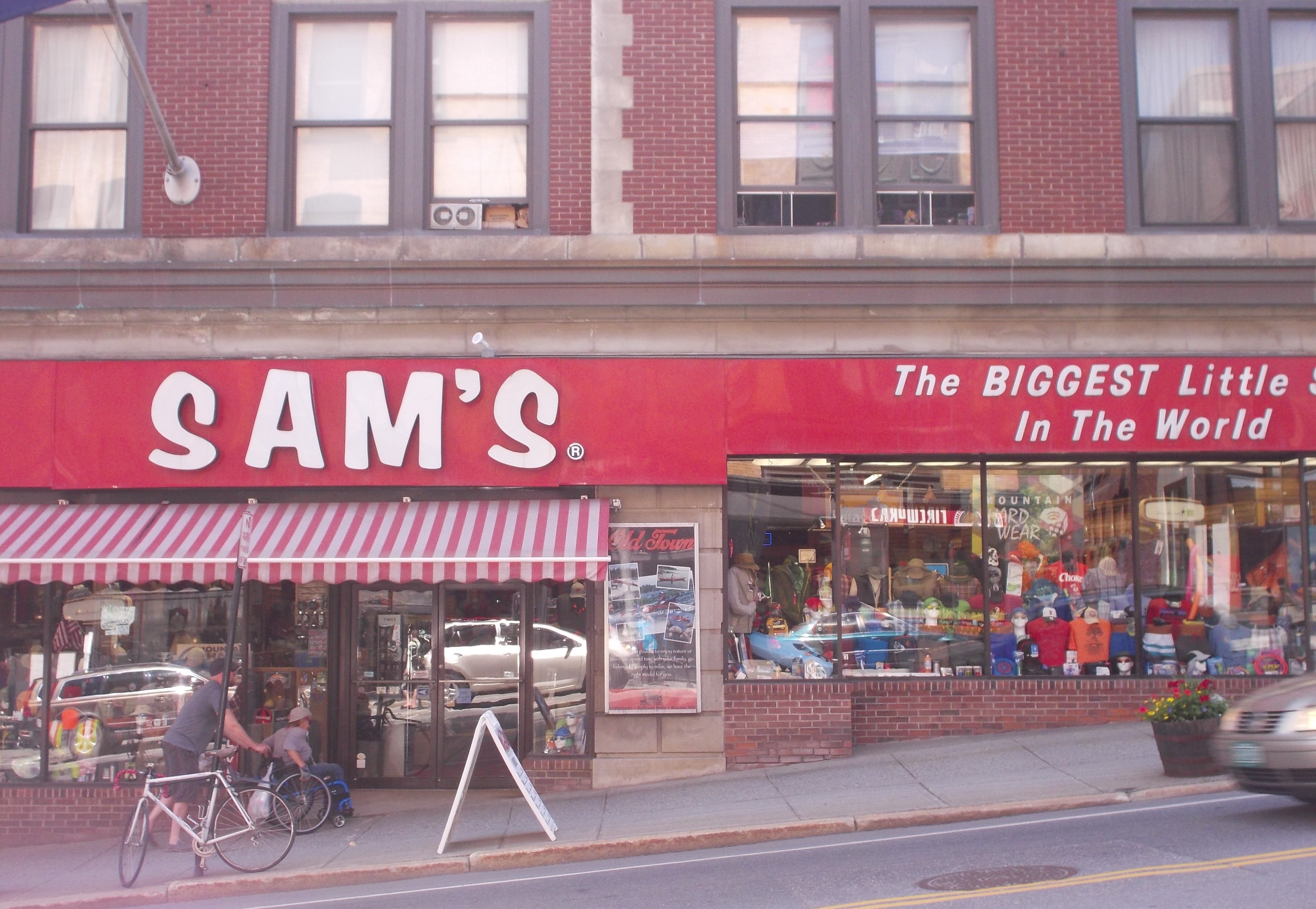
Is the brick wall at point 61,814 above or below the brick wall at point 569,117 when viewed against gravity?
below

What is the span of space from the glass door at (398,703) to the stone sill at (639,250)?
388 centimetres

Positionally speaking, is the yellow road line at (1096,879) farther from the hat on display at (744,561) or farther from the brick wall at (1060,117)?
the brick wall at (1060,117)

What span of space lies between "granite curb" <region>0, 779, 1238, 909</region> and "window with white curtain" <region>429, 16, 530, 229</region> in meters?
6.80

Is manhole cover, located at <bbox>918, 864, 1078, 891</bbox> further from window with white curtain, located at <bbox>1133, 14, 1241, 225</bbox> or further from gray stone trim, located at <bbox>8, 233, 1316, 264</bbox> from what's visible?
window with white curtain, located at <bbox>1133, 14, 1241, 225</bbox>

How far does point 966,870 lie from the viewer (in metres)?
7.91

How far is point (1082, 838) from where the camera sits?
8.52 m

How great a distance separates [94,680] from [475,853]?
17.4ft

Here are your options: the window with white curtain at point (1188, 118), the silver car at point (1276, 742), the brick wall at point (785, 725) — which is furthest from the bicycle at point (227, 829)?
the window with white curtain at point (1188, 118)

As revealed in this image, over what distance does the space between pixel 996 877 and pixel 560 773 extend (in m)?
5.68

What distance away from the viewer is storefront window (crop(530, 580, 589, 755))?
40.8ft

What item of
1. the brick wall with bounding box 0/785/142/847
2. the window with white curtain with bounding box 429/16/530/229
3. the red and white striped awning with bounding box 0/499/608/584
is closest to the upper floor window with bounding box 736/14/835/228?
the window with white curtain with bounding box 429/16/530/229

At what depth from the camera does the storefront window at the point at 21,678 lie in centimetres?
1219

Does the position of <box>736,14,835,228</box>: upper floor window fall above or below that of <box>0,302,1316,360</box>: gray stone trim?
above

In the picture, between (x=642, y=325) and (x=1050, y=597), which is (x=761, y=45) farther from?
(x=1050, y=597)
